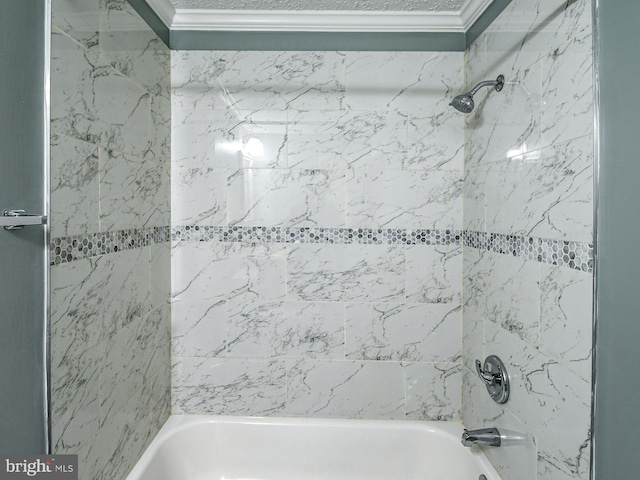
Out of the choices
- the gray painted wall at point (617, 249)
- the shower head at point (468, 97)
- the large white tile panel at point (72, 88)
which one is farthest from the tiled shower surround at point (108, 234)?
the gray painted wall at point (617, 249)

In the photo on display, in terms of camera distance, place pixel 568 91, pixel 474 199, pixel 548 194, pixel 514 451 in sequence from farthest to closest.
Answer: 1. pixel 474 199
2. pixel 514 451
3. pixel 548 194
4. pixel 568 91

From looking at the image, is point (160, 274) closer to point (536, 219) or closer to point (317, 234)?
point (317, 234)

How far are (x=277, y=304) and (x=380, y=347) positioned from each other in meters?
0.56

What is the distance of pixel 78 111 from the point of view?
1.20 meters

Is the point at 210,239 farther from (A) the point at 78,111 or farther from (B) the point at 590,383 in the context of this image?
(B) the point at 590,383

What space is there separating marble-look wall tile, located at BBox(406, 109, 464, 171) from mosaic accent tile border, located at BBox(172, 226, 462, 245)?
0.34 m

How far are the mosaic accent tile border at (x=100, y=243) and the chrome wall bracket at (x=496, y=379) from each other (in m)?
1.48

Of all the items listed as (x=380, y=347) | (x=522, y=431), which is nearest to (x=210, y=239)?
(x=380, y=347)

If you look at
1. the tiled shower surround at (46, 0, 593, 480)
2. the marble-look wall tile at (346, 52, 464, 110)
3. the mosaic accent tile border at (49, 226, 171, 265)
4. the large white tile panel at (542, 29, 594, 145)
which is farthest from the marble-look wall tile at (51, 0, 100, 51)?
the large white tile panel at (542, 29, 594, 145)

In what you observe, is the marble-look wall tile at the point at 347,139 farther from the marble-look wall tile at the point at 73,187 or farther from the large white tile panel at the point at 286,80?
the marble-look wall tile at the point at 73,187

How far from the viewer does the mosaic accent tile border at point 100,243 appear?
1.12 meters

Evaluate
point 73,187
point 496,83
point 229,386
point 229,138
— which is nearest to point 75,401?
point 73,187

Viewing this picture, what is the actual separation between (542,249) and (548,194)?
0.58 feet

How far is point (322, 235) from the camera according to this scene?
1.95 metres
